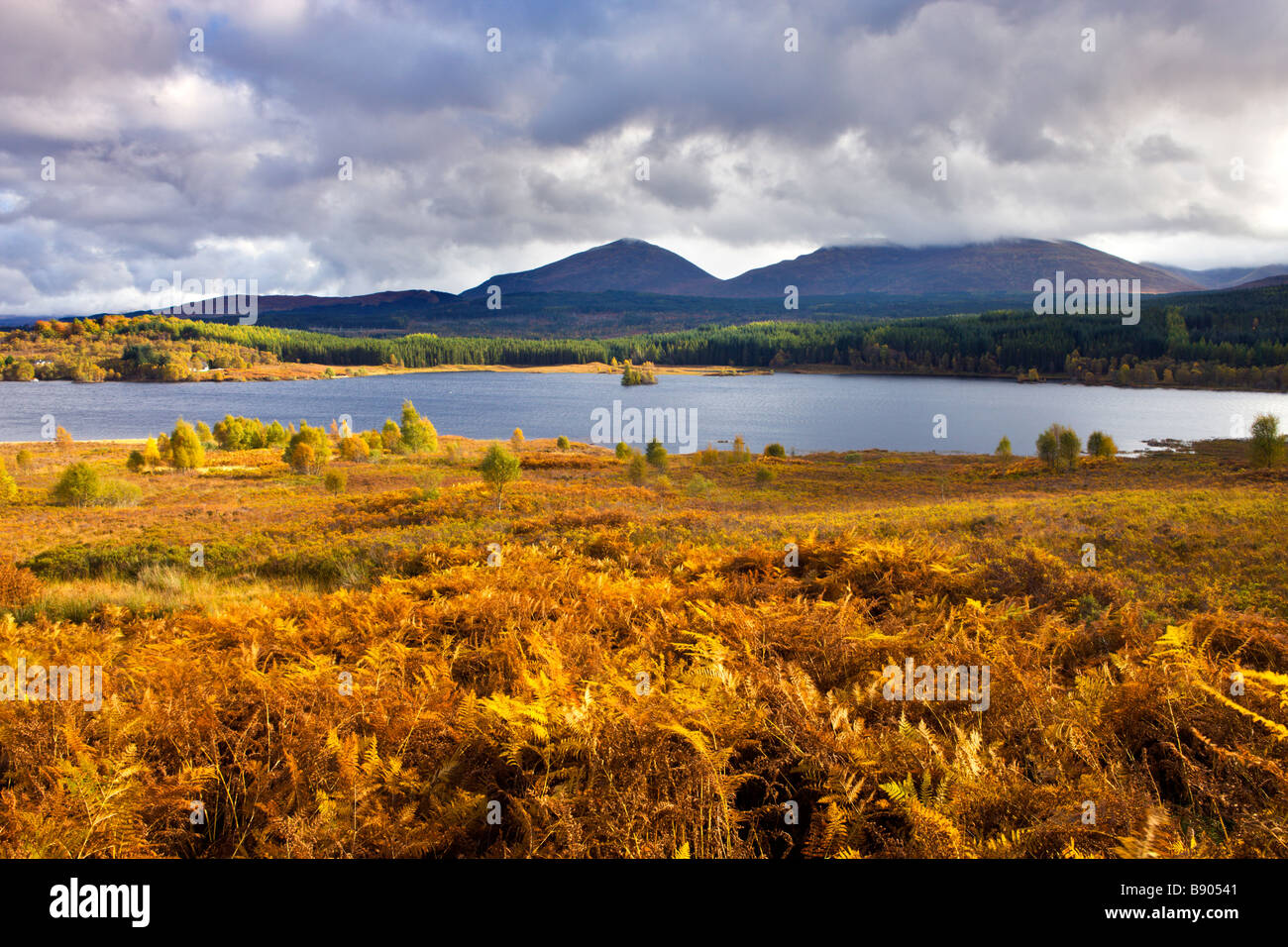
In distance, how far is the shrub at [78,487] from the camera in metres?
38.4

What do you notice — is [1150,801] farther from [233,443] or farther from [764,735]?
[233,443]

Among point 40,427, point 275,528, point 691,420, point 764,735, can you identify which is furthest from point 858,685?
point 40,427

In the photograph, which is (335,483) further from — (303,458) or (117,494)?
(303,458)

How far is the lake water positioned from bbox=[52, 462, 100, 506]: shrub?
55402 millimetres

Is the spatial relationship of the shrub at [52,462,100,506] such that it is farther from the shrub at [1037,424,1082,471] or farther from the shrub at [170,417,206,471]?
the shrub at [1037,424,1082,471]

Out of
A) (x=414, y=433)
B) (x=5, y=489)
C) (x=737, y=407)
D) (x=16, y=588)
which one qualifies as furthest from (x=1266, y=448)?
(x=737, y=407)

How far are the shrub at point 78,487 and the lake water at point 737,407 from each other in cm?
5540

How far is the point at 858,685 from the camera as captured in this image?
3656 mm

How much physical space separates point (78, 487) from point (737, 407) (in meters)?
95.8

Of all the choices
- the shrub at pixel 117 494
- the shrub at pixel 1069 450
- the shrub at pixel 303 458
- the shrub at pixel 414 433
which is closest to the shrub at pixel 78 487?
the shrub at pixel 117 494

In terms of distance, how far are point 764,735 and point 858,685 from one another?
0.82 metres

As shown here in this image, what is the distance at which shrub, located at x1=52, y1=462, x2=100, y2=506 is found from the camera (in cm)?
3841

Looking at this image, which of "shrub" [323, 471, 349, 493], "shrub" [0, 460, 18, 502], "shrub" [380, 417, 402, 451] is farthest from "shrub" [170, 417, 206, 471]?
"shrub" [323, 471, 349, 493]

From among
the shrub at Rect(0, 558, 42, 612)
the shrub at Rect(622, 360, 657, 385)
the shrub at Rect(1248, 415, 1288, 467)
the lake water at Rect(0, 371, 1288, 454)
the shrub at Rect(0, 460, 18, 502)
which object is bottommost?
the shrub at Rect(0, 460, 18, 502)
